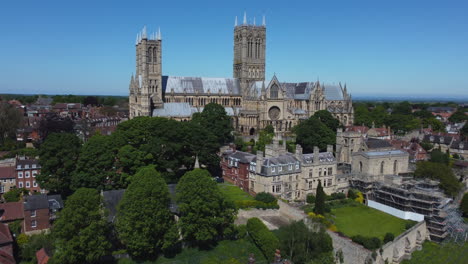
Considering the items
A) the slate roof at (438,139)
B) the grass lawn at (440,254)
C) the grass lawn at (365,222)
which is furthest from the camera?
the slate roof at (438,139)

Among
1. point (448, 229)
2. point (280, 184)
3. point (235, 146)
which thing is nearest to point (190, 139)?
point (280, 184)

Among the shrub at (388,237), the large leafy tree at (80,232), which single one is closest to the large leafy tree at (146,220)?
the large leafy tree at (80,232)

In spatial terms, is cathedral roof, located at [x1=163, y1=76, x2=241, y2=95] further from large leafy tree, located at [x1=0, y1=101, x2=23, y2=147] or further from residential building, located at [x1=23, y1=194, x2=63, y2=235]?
residential building, located at [x1=23, y1=194, x2=63, y2=235]

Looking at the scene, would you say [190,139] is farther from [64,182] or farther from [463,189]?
[463,189]

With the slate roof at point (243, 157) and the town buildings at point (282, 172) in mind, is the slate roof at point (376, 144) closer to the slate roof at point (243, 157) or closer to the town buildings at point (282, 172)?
the town buildings at point (282, 172)

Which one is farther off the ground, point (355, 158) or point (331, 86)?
point (331, 86)

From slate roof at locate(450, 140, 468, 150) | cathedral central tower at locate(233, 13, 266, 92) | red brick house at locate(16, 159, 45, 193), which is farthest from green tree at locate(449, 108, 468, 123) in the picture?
red brick house at locate(16, 159, 45, 193)
